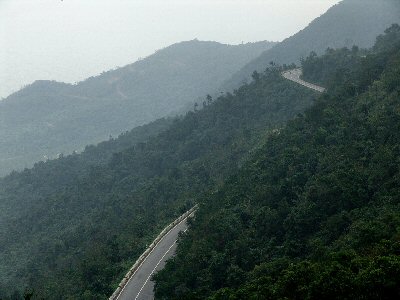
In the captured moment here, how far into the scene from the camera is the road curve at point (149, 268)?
34.6 metres

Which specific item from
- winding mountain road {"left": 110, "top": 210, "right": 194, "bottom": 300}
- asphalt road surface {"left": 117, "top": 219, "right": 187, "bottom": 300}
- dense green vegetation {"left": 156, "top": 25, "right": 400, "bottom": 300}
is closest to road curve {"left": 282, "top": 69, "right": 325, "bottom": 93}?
dense green vegetation {"left": 156, "top": 25, "right": 400, "bottom": 300}

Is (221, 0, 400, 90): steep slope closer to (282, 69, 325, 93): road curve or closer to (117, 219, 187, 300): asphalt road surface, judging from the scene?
(282, 69, 325, 93): road curve

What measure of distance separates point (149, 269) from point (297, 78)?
2123 inches

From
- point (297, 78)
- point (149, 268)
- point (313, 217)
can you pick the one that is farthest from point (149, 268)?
point (297, 78)

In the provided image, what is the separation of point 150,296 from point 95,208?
41.9m

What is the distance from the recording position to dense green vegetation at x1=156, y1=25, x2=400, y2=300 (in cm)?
2027

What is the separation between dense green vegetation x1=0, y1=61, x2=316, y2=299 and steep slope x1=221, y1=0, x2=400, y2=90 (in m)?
64.0

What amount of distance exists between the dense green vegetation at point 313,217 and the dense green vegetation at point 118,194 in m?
8.33

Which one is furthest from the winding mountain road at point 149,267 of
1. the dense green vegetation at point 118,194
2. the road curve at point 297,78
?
the road curve at point 297,78

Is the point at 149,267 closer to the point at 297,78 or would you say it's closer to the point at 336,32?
the point at 297,78

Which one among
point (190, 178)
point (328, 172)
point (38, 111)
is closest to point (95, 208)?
point (190, 178)

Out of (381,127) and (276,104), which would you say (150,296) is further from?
(276,104)

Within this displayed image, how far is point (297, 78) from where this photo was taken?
82938 mm

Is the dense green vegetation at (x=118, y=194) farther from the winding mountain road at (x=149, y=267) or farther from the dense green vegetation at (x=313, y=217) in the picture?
the dense green vegetation at (x=313, y=217)
